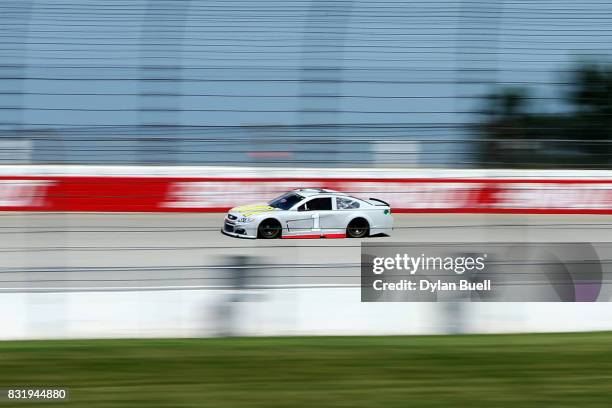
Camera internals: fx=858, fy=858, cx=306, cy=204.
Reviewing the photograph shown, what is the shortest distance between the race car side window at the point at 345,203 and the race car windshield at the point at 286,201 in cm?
46

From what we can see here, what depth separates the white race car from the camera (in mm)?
9312

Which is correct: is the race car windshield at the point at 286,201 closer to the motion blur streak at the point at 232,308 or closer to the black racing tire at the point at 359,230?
the black racing tire at the point at 359,230

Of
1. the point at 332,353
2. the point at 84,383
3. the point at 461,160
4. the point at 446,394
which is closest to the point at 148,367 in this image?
the point at 84,383

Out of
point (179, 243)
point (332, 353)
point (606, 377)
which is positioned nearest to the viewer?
point (606, 377)

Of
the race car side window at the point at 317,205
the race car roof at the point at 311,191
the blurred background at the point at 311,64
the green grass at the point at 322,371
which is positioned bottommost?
the race car side window at the point at 317,205

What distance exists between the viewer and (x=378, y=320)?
5117 millimetres

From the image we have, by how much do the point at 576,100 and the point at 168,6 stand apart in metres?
5.35

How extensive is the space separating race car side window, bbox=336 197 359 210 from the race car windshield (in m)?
0.46

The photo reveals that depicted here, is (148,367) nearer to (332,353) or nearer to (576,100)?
(332,353)

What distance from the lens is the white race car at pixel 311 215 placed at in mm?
9312
